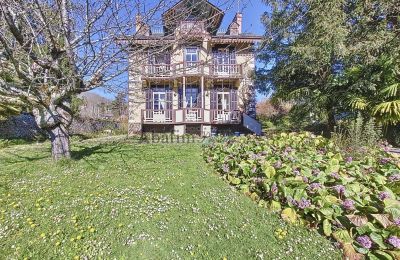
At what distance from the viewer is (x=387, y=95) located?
859cm

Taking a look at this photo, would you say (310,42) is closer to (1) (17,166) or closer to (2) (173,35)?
(2) (173,35)

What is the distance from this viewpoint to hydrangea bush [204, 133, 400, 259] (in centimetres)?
255

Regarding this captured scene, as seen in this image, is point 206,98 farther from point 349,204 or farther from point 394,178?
point 349,204

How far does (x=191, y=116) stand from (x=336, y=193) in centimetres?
1226

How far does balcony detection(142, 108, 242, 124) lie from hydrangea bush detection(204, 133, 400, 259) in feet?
32.5

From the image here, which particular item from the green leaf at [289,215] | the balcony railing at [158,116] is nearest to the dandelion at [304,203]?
the green leaf at [289,215]

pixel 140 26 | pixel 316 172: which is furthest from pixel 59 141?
pixel 316 172

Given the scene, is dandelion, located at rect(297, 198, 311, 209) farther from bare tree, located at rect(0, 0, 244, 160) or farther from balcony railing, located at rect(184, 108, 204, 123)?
balcony railing, located at rect(184, 108, 204, 123)

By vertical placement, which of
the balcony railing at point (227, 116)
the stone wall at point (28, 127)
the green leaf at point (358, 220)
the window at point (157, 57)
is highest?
the window at point (157, 57)

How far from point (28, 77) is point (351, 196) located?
5956mm

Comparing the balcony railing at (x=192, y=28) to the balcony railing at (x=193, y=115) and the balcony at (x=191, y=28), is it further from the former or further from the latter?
the balcony railing at (x=193, y=115)

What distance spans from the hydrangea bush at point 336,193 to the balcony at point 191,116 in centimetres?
992

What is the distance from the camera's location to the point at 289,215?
3.20 m

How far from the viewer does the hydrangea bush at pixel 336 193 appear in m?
2.55
